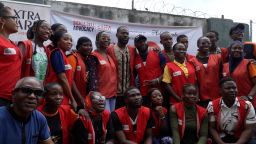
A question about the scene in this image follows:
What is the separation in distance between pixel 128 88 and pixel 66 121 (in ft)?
3.74

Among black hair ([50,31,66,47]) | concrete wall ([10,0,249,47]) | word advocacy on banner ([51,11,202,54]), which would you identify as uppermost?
concrete wall ([10,0,249,47])

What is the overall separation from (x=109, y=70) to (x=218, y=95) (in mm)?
1800

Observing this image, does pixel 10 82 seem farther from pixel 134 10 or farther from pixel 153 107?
pixel 134 10

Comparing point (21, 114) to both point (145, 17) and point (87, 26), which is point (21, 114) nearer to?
point (87, 26)

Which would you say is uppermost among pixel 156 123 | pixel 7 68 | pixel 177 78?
pixel 7 68

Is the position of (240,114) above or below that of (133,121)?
above

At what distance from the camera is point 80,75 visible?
18.9 ft

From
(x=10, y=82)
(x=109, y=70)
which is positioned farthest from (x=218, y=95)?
(x=10, y=82)

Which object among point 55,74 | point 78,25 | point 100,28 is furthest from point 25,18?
point 55,74

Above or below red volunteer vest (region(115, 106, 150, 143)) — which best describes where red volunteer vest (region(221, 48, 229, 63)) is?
above

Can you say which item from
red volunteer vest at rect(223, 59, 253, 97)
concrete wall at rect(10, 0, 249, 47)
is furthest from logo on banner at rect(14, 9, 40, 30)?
red volunteer vest at rect(223, 59, 253, 97)

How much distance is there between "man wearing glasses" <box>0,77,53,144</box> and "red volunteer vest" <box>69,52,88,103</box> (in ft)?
6.90

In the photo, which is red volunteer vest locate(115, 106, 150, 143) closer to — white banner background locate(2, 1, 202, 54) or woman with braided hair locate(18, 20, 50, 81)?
woman with braided hair locate(18, 20, 50, 81)

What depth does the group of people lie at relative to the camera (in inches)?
191
